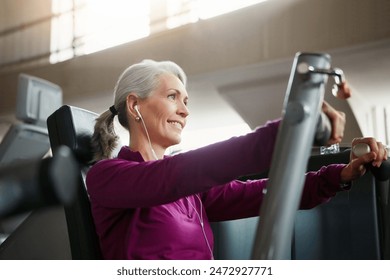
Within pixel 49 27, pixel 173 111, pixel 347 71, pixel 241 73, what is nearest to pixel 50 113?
pixel 173 111

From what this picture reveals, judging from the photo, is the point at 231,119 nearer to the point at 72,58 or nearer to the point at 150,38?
the point at 150,38

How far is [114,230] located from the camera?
0.95 metres

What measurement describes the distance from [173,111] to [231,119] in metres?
0.21

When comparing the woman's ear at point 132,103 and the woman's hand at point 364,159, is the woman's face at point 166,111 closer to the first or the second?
the woman's ear at point 132,103

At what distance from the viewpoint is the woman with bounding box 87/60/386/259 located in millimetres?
697

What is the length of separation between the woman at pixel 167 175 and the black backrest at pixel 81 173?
2cm

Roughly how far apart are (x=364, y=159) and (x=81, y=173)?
49 cm

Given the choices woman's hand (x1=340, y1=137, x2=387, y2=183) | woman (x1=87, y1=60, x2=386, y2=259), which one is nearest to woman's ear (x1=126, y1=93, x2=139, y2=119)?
woman (x1=87, y1=60, x2=386, y2=259)

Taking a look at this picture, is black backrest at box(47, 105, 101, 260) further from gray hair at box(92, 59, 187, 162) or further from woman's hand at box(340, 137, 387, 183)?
woman's hand at box(340, 137, 387, 183)

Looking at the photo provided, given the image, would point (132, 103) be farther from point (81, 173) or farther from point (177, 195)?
point (177, 195)

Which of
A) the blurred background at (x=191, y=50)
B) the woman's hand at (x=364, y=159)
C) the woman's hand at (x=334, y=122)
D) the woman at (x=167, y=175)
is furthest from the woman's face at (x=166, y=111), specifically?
the woman's hand at (x=334, y=122)

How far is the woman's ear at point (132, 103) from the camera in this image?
3.44 feet
